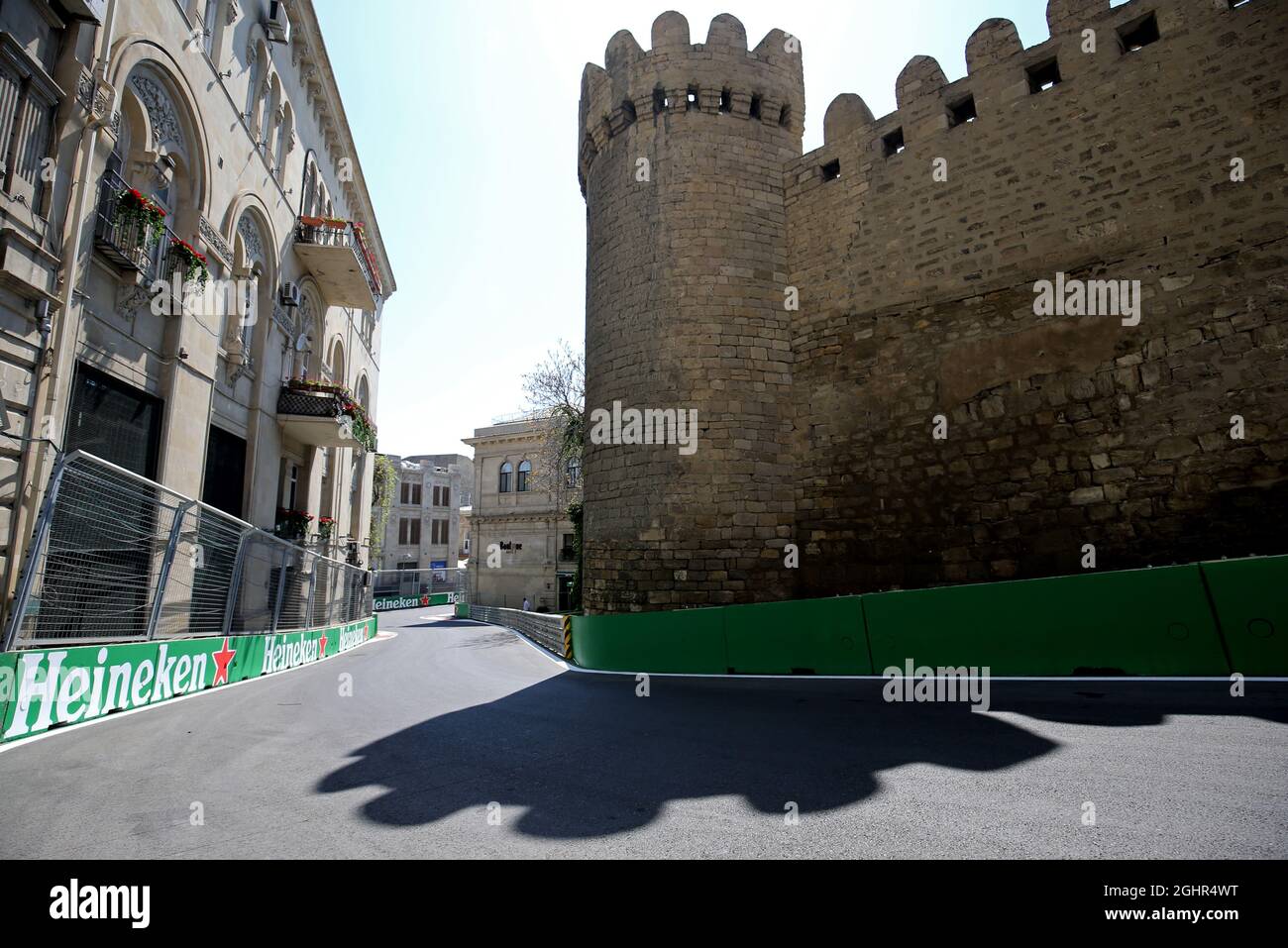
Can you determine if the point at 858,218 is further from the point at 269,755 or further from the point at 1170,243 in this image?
the point at 269,755

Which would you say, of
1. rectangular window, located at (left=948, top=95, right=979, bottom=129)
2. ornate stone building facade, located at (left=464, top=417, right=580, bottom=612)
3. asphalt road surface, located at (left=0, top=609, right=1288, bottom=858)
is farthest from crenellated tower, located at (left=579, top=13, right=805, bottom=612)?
ornate stone building facade, located at (left=464, top=417, right=580, bottom=612)

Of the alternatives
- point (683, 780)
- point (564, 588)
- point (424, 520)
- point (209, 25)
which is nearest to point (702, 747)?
point (683, 780)

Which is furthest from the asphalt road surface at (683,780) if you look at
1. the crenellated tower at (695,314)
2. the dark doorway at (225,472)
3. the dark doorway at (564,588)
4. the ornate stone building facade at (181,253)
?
the dark doorway at (564,588)

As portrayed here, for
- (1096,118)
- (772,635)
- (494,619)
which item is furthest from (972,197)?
(494,619)

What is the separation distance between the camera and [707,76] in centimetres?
1330

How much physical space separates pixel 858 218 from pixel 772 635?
8.42 m

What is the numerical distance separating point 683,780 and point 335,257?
19.0m

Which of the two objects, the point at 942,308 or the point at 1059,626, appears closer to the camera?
the point at 1059,626

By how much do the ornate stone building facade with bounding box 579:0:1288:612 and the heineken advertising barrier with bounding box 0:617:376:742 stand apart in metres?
6.54

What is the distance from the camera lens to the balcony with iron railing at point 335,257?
17.8 metres

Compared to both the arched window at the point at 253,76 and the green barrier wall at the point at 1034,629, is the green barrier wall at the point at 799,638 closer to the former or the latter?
the green barrier wall at the point at 1034,629

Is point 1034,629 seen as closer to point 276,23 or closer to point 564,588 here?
point 276,23

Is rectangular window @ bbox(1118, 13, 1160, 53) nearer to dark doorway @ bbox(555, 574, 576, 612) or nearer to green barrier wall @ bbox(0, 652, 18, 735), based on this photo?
green barrier wall @ bbox(0, 652, 18, 735)

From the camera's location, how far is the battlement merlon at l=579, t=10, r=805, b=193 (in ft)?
43.8
